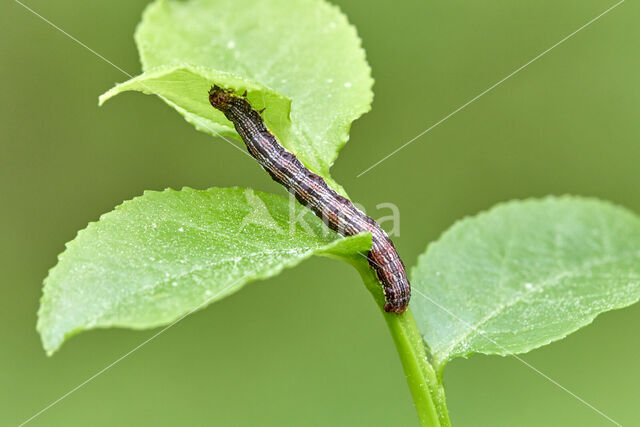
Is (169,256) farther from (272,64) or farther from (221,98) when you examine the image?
(272,64)

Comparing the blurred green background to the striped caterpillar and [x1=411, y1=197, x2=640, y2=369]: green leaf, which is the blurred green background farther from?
the striped caterpillar

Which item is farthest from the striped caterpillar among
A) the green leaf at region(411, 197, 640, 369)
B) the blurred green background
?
the blurred green background

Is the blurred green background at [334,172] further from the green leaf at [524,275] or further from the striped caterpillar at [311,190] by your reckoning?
the striped caterpillar at [311,190]

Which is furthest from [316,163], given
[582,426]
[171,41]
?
[582,426]

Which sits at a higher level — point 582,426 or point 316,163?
point 582,426

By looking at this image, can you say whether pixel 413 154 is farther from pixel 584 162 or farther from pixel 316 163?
pixel 316 163

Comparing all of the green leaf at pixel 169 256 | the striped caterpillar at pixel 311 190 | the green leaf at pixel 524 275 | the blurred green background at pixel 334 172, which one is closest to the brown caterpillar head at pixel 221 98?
the striped caterpillar at pixel 311 190
